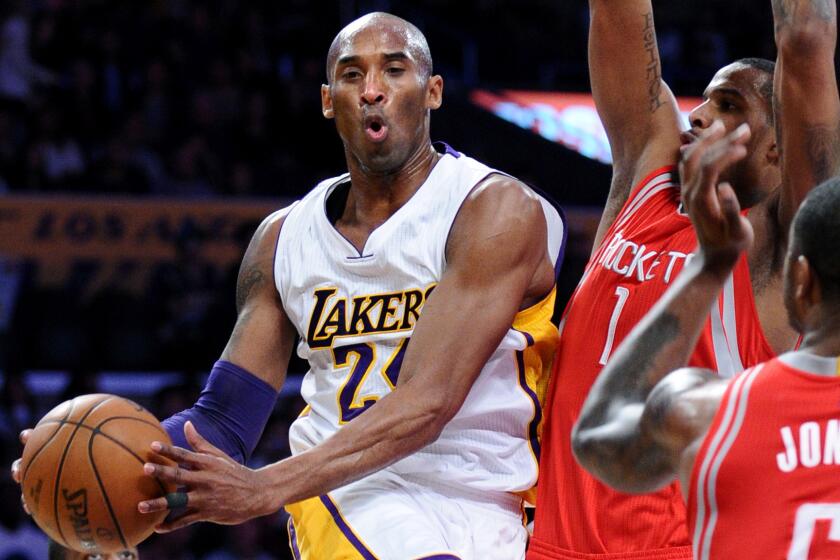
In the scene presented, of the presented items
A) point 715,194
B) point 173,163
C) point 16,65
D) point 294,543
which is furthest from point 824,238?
point 16,65

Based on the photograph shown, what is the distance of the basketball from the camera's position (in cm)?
324

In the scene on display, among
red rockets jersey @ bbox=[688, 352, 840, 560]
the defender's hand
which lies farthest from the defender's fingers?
red rockets jersey @ bbox=[688, 352, 840, 560]

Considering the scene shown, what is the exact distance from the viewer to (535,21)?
14008 mm

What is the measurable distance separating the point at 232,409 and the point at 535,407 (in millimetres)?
941

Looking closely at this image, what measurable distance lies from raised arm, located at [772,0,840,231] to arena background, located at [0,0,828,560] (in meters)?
5.86

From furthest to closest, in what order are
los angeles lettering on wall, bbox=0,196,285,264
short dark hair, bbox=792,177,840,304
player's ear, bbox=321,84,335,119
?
los angeles lettering on wall, bbox=0,196,285,264
player's ear, bbox=321,84,335,119
short dark hair, bbox=792,177,840,304

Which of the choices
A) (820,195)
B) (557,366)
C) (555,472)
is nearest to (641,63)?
(557,366)

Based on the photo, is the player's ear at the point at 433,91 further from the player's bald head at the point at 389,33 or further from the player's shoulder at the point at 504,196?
the player's shoulder at the point at 504,196

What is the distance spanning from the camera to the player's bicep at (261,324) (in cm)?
412

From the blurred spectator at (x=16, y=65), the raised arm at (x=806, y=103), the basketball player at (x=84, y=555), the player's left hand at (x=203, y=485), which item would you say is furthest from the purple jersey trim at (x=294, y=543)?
the blurred spectator at (x=16, y=65)

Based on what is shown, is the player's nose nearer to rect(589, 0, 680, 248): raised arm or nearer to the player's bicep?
the player's bicep

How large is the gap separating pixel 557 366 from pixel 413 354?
1.90ft

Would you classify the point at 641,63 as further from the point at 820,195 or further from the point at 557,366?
the point at 820,195

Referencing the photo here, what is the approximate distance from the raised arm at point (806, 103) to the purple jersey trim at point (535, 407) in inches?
36.9
